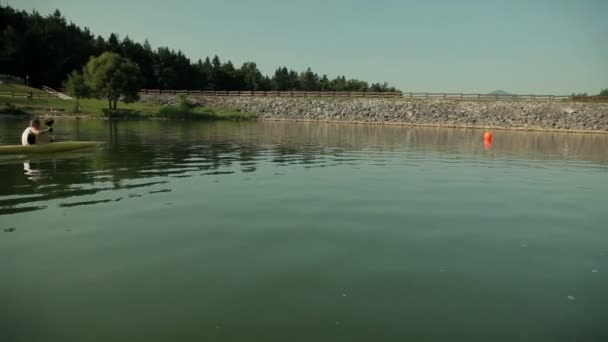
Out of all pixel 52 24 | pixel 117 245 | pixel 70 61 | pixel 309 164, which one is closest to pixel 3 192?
pixel 117 245

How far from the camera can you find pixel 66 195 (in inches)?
471

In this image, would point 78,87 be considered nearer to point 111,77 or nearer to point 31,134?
point 111,77

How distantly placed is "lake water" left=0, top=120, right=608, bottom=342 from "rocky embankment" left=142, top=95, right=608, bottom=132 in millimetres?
47855

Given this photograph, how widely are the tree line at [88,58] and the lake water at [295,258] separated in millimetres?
79037

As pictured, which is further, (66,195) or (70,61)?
(70,61)

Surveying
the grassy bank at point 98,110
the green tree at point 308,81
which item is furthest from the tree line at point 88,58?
the grassy bank at point 98,110

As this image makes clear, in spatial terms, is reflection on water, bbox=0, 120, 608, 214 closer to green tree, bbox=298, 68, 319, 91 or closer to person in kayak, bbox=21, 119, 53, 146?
person in kayak, bbox=21, 119, 53, 146

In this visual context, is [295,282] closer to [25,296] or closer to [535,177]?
[25,296]

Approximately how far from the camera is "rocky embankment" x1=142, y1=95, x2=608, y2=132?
5656 centimetres

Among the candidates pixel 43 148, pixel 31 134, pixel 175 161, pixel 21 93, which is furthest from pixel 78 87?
pixel 175 161

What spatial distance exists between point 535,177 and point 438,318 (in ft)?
47.5

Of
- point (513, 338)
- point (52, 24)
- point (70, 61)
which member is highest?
point (52, 24)

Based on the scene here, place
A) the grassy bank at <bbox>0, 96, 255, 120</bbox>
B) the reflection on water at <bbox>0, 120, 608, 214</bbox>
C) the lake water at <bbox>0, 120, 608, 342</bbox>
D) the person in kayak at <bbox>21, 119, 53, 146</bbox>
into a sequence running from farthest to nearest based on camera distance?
the grassy bank at <bbox>0, 96, 255, 120</bbox> < the person in kayak at <bbox>21, 119, 53, 146</bbox> < the reflection on water at <bbox>0, 120, 608, 214</bbox> < the lake water at <bbox>0, 120, 608, 342</bbox>

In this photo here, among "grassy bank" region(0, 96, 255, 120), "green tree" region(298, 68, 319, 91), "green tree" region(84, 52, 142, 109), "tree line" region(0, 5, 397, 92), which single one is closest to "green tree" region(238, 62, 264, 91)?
"tree line" region(0, 5, 397, 92)
